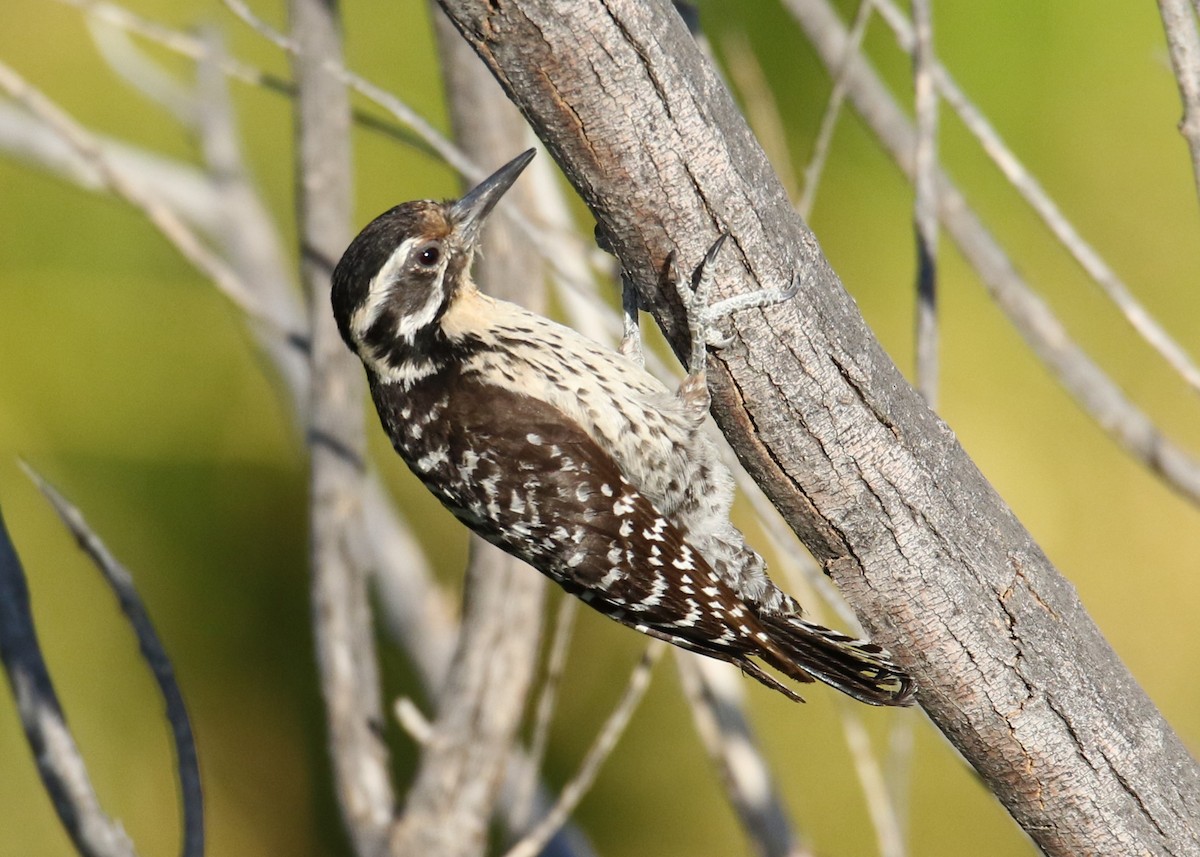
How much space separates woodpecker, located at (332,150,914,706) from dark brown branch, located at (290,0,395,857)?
0.29m

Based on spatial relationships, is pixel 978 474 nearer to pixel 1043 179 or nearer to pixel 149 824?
pixel 1043 179

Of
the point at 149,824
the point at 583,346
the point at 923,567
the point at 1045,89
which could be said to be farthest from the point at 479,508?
the point at 1045,89

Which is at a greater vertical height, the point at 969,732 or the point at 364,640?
the point at 969,732

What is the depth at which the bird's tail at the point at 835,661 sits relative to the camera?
1819 millimetres

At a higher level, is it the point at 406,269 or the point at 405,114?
the point at 405,114

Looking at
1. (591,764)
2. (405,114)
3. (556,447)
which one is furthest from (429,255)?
(591,764)

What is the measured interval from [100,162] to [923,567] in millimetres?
1767

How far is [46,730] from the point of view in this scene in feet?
6.32

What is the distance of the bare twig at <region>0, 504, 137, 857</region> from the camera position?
74.7 inches

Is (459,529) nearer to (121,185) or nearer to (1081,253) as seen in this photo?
(121,185)

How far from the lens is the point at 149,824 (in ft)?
12.3

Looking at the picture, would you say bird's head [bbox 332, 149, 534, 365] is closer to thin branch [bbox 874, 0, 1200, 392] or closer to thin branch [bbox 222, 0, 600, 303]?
thin branch [bbox 222, 0, 600, 303]

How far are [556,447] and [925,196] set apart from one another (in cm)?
79

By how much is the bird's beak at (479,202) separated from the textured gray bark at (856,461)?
2.64 ft
